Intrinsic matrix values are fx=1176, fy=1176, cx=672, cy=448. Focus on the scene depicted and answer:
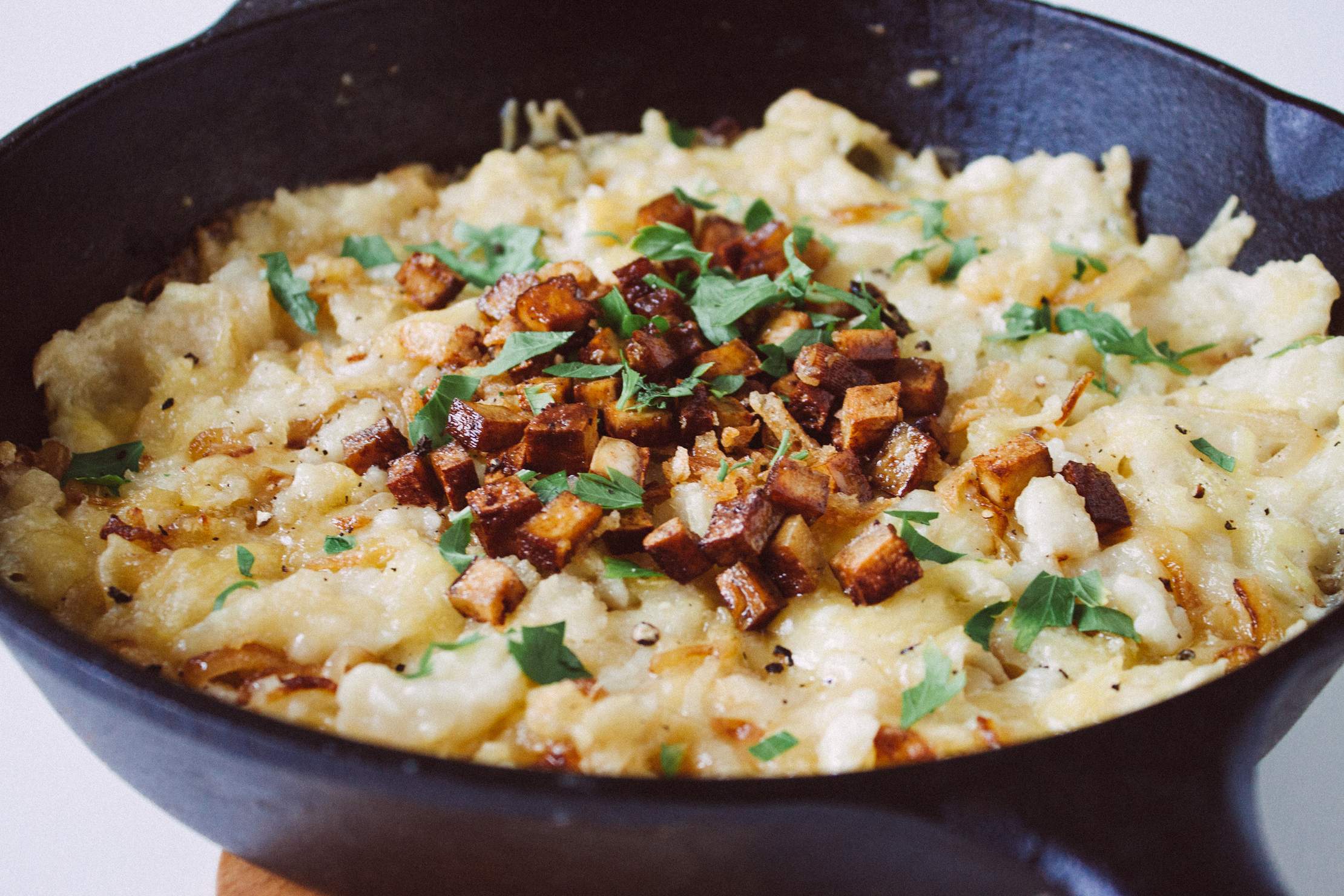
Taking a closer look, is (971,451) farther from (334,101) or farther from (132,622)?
(334,101)

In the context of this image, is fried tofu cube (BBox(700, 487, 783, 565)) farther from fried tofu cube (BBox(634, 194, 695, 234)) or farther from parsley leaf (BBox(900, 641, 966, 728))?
fried tofu cube (BBox(634, 194, 695, 234))

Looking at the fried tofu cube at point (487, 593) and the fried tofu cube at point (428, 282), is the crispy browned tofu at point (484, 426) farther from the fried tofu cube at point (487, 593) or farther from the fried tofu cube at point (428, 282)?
the fried tofu cube at point (428, 282)

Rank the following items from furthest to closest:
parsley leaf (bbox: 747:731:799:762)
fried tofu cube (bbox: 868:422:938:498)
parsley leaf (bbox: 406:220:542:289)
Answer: parsley leaf (bbox: 406:220:542:289) < fried tofu cube (bbox: 868:422:938:498) < parsley leaf (bbox: 747:731:799:762)

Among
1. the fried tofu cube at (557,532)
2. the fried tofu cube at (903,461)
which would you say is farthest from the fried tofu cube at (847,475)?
the fried tofu cube at (557,532)

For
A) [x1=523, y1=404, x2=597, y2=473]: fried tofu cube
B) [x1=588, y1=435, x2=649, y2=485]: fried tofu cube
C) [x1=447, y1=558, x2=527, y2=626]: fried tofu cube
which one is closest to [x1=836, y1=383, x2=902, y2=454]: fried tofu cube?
[x1=588, y1=435, x2=649, y2=485]: fried tofu cube

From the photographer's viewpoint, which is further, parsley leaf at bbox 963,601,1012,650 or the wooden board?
the wooden board

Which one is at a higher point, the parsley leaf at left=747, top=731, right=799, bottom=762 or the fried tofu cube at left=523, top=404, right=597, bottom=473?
the fried tofu cube at left=523, top=404, right=597, bottom=473
